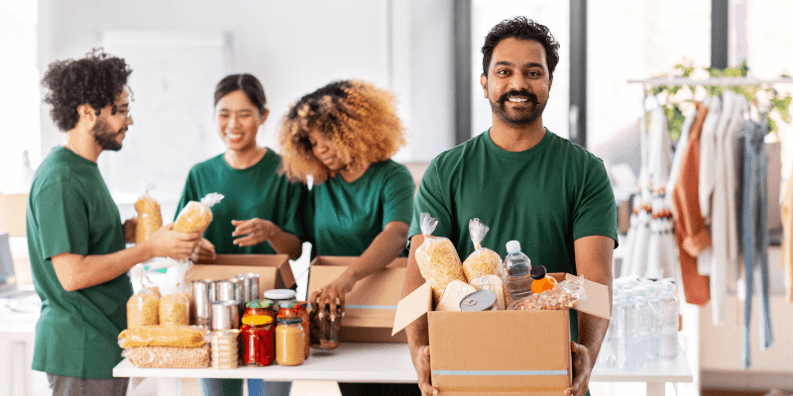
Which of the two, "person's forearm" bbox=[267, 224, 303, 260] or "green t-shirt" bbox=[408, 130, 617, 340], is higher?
"green t-shirt" bbox=[408, 130, 617, 340]

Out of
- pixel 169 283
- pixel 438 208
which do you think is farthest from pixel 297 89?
pixel 438 208

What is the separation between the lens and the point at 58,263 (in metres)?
1.73

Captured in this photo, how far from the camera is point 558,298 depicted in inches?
40.4

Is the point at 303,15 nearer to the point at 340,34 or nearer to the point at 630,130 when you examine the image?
the point at 340,34

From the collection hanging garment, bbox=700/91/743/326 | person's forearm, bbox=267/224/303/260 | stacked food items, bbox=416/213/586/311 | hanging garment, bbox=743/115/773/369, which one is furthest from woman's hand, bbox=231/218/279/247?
hanging garment, bbox=743/115/773/369

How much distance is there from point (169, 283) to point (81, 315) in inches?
9.4

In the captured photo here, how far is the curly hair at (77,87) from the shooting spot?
1836mm

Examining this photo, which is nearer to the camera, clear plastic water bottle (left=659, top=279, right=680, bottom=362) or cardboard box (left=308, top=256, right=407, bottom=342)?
clear plastic water bottle (left=659, top=279, right=680, bottom=362)

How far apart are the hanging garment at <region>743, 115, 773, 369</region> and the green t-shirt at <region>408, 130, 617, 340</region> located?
164cm

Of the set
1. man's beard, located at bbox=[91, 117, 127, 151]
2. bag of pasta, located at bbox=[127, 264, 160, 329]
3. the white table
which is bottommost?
the white table

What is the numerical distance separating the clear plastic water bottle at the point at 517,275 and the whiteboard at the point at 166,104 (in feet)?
9.59

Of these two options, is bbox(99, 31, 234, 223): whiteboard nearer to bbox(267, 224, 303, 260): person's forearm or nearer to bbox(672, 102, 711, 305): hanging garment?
bbox(267, 224, 303, 260): person's forearm

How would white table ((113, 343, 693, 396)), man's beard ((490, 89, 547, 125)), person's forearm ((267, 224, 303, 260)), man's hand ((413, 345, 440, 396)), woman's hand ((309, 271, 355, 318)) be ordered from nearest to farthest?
man's hand ((413, 345, 440, 396)) → man's beard ((490, 89, 547, 125)) → white table ((113, 343, 693, 396)) → woman's hand ((309, 271, 355, 318)) → person's forearm ((267, 224, 303, 260))

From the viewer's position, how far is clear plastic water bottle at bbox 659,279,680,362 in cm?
177
